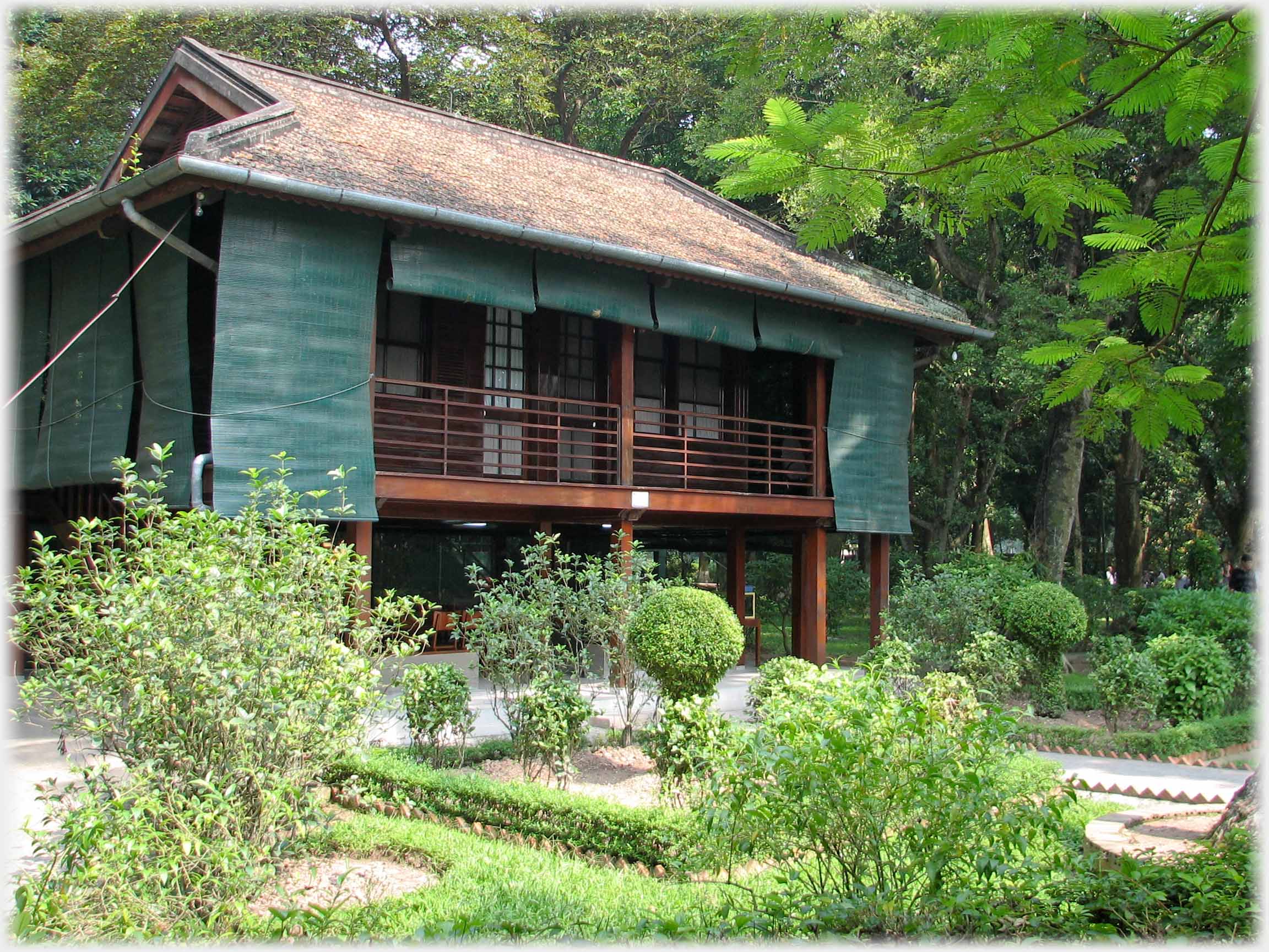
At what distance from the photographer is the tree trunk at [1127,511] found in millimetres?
25406

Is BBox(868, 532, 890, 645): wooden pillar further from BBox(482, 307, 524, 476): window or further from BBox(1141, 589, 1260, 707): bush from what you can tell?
BBox(482, 307, 524, 476): window

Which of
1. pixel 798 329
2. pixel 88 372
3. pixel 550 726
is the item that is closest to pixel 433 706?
pixel 550 726

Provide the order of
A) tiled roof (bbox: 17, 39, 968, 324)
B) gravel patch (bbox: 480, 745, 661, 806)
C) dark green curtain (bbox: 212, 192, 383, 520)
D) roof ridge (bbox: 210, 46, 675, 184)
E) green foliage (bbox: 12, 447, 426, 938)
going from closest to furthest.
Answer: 1. green foliage (bbox: 12, 447, 426, 938)
2. gravel patch (bbox: 480, 745, 661, 806)
3. dark green curtain (bbox: 212, 192, 383, 520)
4. tiled roof (bbox: 17, 39, 968, 324)
5. roof ridge (bbox: 210, 46, 675, 184)

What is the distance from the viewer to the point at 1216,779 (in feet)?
29.1

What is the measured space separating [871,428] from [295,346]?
325 inches

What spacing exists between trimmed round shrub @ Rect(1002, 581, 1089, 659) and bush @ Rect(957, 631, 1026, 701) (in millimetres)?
562

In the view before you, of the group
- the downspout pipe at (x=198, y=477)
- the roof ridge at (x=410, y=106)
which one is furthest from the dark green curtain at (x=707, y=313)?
the downspout pipe at (x=198, y=477)

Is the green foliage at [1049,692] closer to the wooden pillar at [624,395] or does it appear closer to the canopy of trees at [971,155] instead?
the canopy of trees at [971,155]

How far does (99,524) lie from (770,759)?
12.6ft

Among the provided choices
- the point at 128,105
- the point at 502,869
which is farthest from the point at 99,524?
the point at 128,105

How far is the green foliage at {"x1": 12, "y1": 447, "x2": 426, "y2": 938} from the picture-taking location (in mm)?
4656

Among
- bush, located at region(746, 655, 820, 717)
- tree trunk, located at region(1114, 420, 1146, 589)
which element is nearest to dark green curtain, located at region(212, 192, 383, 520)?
bush, located at region(746, 655, 820, 717)

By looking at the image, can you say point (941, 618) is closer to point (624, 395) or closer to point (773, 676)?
point (773, 676)

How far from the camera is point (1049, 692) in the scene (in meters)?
11.5
